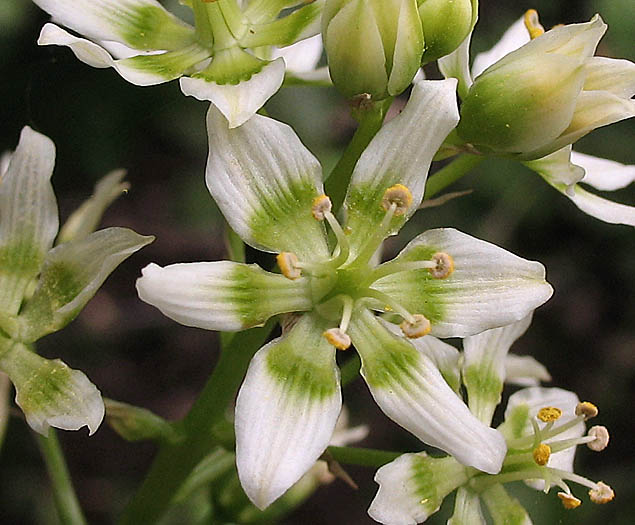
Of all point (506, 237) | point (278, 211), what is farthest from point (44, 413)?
point (506, 237)

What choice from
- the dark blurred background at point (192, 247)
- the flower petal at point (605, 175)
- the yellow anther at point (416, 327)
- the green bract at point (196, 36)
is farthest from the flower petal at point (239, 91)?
the dark blurred background at point (192, 247)

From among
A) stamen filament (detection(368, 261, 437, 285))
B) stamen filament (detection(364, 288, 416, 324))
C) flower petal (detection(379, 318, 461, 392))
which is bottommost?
flower petal (detection(379, 318, 461, 392))

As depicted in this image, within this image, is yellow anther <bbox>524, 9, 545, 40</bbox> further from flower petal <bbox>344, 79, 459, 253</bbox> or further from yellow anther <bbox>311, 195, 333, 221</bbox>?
yellow anther <bbox>311, 195, 333, 221</bbox>

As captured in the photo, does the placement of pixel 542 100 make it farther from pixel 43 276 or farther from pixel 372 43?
pixel 43 276

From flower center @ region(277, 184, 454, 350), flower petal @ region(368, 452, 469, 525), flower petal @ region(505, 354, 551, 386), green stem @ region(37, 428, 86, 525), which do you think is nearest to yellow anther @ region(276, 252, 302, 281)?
flower center @ region(277, 184, 454, 350)

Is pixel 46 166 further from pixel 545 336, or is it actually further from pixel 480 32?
pixel 545 336
